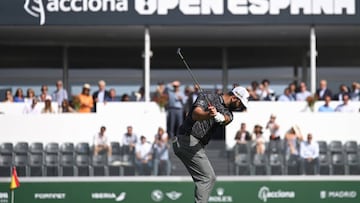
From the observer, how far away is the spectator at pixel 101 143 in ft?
75.0

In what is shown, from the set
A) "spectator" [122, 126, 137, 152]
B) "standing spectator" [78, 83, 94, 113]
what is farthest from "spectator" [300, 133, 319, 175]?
"standing spectator" [78, 83, 94, 113]

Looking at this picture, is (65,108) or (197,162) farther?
(65,108)

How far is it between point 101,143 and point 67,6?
4.17m

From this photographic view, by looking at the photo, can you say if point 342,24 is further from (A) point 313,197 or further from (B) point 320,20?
(A) point 313,197

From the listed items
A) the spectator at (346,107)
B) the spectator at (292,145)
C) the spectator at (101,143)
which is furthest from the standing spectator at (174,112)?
the spectator at (346,107)

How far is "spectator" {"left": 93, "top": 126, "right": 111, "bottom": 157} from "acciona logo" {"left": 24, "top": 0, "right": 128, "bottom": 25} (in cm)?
356

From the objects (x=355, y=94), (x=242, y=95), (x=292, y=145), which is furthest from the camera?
(x=355, y=94)

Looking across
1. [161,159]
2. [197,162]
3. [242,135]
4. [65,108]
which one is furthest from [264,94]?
[197,162]

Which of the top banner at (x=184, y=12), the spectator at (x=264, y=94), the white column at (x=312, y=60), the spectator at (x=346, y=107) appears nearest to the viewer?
the spectator at (x=346, y=107)

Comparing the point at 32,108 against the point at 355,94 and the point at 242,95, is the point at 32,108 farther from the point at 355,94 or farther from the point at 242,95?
A: the point at 242,95

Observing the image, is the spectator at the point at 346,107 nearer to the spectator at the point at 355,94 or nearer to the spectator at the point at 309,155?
the spectator at the point at 355,94

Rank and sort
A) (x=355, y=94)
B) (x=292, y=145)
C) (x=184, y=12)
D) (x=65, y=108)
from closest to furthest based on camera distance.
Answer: (x=292, y=145) → (x=65, y=108) → (x=355, y=94) → (x=184, y=12)

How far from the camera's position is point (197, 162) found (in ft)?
45.4

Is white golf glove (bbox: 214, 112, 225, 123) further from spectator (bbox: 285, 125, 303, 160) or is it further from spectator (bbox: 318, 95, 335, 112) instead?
spectator (bbox: 318, 95, 335, 112)
